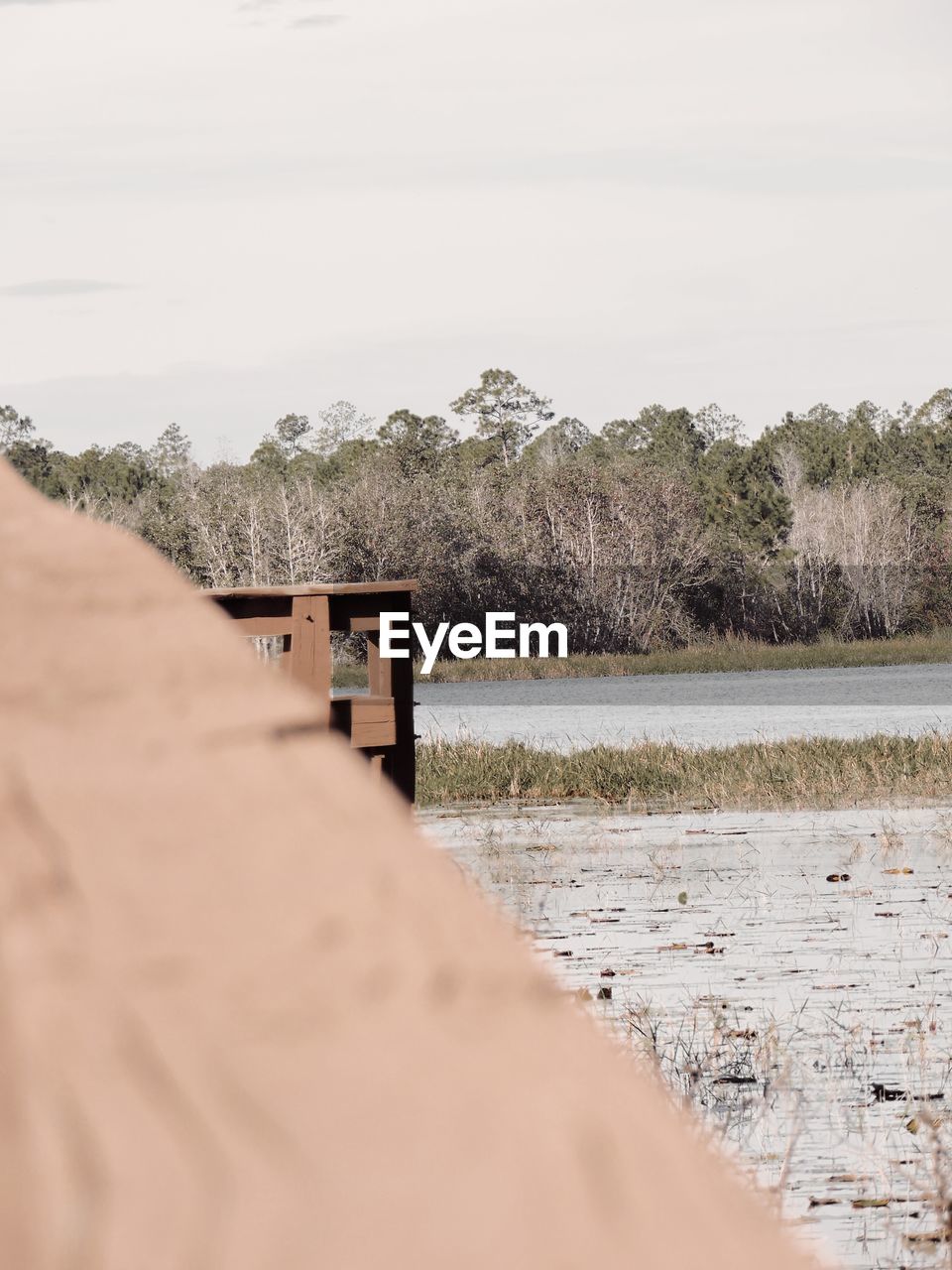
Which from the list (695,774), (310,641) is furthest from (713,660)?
(310,641)

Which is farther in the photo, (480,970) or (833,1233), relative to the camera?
(833,1233)

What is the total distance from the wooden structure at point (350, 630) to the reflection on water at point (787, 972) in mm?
1432

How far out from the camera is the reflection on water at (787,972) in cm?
589

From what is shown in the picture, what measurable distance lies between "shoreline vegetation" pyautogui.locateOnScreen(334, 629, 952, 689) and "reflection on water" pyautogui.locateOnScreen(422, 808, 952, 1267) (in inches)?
1895

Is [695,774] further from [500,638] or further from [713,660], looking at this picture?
[500,638]

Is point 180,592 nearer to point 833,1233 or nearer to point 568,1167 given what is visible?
point 568,1167

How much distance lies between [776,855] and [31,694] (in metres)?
15.1

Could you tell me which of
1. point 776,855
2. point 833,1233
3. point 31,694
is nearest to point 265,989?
point 31,694

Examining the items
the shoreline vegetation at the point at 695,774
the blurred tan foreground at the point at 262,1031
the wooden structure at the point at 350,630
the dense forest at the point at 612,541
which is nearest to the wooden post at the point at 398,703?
the wooden structure at the point at 350,630

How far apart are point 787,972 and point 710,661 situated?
6249 cm

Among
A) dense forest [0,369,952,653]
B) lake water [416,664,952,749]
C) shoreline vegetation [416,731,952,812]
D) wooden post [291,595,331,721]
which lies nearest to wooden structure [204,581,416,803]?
wooden post [291,595,331,721]

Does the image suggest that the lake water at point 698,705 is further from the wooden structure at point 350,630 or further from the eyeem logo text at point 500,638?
the wooden structure at point 350,630

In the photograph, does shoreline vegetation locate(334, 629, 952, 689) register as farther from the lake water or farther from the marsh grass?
the lake water

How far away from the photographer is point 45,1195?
59 centimetres
